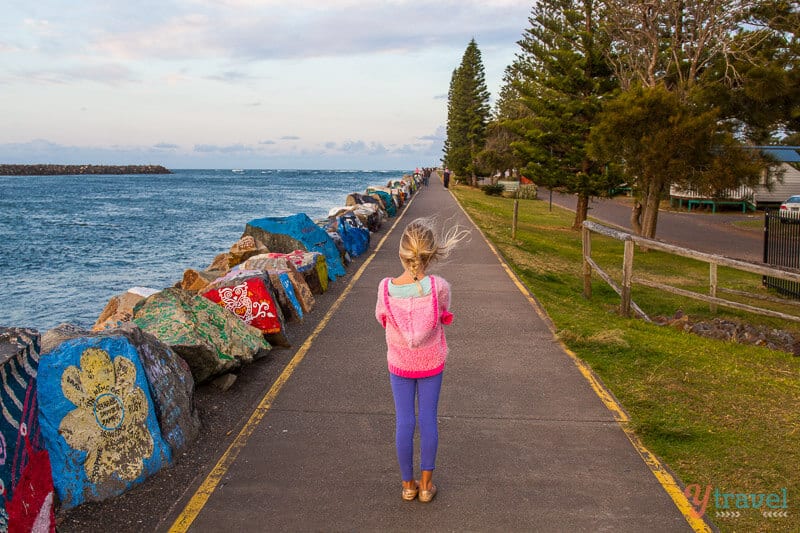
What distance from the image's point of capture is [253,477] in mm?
4840

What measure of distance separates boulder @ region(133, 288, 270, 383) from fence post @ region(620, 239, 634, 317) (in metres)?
6.05

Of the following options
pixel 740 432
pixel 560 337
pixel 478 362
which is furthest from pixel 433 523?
pixel 560 337

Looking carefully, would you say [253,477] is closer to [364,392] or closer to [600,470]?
[364,392]

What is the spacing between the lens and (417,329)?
4.25m

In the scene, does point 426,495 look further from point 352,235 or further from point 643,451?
point 352,235

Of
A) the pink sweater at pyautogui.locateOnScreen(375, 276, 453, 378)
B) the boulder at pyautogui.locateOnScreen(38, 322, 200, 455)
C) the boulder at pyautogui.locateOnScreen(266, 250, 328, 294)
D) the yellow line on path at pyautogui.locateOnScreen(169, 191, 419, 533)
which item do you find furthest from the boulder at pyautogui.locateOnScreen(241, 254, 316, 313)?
the pink sweater at pyautogui.locateOnScreen(375, 276, 453, 378)

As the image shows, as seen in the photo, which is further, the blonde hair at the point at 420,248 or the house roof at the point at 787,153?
the house roof at the point at 787,153

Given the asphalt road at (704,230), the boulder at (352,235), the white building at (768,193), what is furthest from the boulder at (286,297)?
the white building at (768,193)

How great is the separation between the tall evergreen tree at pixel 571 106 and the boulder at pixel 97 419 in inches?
927

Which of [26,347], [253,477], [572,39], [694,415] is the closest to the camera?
[26,347]

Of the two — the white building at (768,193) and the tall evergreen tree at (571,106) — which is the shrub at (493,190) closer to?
the white building at (768,193)

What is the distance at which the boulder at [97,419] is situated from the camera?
446 centimetres

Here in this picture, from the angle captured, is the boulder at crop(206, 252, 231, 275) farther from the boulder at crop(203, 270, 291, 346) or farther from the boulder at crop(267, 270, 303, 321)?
the boulder at crop(203, 270, 291, 346)

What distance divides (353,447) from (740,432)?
3.13 meters
